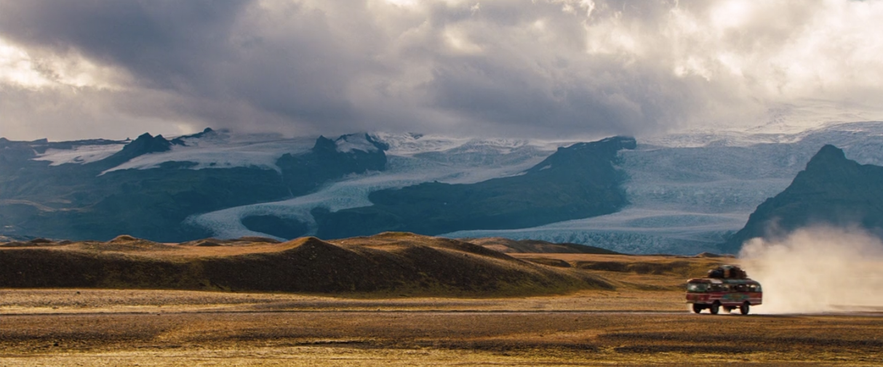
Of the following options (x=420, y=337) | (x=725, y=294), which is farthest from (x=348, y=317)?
(x=725, y=294)

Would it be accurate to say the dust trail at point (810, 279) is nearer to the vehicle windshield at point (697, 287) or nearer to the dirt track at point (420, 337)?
the vehicle windshield at point (697, 287)

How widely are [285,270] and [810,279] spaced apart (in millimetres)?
46976

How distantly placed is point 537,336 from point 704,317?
52.4 feet

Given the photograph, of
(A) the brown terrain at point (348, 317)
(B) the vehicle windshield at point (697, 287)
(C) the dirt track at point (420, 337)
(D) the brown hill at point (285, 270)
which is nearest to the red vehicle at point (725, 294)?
(B) the vehicle windshield at point (697, 287)

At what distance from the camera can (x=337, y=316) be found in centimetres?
6144

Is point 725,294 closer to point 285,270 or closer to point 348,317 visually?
point 348,317

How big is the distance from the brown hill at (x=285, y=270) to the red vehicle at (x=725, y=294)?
110 ft

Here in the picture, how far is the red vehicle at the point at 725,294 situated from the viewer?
208ft

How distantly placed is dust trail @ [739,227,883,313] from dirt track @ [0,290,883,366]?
11273mm

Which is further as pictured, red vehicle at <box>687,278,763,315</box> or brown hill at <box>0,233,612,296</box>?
brown hill at <box>0,233,612,296</box>

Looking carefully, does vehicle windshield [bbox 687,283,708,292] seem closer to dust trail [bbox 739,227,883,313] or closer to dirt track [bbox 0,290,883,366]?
dirt track [bbox 0,290,883,366]

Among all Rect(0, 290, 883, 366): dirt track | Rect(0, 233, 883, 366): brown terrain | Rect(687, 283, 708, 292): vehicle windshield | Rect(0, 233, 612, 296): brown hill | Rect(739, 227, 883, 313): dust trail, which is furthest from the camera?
Rect(0, 233, 612, 296): brown hill

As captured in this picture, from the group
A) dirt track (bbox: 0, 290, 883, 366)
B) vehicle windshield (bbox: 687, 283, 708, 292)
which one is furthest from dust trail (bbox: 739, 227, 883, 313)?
dirt track (bbox: 0, 290, 883, 366)

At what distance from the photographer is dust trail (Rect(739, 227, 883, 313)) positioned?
72938 millimetres
